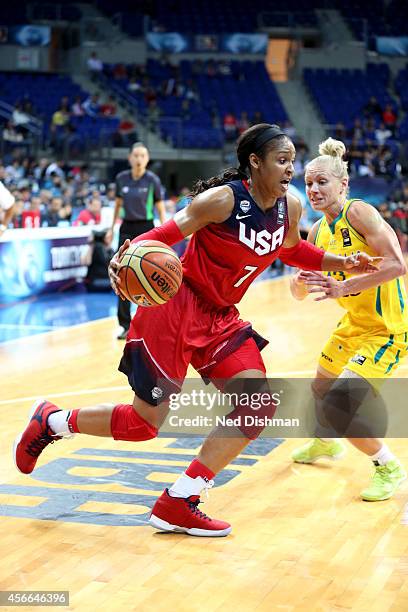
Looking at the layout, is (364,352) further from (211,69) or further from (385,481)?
(211,69)

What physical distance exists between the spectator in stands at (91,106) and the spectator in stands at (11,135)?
9.47ft

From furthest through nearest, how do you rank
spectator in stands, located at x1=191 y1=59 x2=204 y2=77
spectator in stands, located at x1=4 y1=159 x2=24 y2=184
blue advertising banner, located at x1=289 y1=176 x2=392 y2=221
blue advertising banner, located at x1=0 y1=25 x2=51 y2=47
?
spectator in stands, located at x1=191 y1=59 x2=204 y2=77 → blue advertising banner, located at x1=0 y1=25 x2=51 y2=47 → blue advertising banner, located at x1=289 y1=176 x2=392 y2=221 → spectator in stands, located at x1=4 y1=159 x2=24 y2=184

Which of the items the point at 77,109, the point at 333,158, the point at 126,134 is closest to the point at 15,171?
the point at 126,134

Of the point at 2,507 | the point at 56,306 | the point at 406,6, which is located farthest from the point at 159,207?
the point at 406,6

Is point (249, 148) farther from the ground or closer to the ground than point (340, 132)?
farther from the ground

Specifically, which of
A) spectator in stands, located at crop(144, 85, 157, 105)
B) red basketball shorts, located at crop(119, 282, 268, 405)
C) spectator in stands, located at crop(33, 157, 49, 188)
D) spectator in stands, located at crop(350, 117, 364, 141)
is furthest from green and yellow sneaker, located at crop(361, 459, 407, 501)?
spectator in stands, located at crop(144, 85, 157, 105)

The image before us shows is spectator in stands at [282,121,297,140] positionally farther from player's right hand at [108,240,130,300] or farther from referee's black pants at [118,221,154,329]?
player's right hand at [108,240,130,300]

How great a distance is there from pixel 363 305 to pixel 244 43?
2670 centimetres

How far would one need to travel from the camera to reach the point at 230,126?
2570 centimetres

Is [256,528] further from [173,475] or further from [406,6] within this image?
[406,6]

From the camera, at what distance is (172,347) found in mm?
4078

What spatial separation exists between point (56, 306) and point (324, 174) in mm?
8096

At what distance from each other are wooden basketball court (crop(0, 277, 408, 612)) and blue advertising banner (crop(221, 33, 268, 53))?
25189 mm

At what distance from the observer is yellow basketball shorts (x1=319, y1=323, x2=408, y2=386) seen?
4641 millimetres
